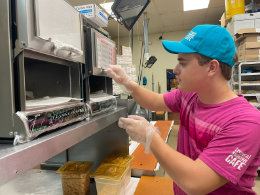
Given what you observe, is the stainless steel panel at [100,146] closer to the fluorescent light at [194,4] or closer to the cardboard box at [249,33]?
the cardboard box at [249,33]

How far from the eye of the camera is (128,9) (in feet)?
5.36

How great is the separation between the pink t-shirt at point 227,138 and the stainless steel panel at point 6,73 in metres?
0.74

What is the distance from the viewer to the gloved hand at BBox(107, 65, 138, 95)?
1.12 m

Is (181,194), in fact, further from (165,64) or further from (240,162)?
(165,64)

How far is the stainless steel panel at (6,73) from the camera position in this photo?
1.73ft

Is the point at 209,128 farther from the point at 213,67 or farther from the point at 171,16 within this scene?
the point at 171,16

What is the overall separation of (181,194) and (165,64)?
540 centimetres

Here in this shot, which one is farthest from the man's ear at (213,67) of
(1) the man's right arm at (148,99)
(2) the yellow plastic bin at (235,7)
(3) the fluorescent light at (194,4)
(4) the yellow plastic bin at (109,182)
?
(3) the fluorescent light at (194,4)

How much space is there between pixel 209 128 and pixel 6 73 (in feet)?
2.94

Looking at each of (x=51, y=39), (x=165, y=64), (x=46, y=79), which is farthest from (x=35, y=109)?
(x=165, y=64)

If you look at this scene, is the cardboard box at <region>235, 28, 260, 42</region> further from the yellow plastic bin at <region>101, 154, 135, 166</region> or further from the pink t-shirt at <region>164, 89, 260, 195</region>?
the yellow plastic bin at <region>101, 154, 135, 166</region>

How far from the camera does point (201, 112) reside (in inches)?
39.2

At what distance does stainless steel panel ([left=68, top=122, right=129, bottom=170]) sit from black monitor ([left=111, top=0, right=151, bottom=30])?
1.04 meters

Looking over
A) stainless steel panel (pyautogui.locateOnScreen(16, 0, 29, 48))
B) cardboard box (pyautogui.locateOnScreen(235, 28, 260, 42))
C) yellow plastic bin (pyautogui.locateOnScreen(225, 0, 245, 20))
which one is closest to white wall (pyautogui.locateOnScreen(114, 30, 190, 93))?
yellow plastic bin (pyautogui.locateOnScreen(225, 0, 245, 20))
